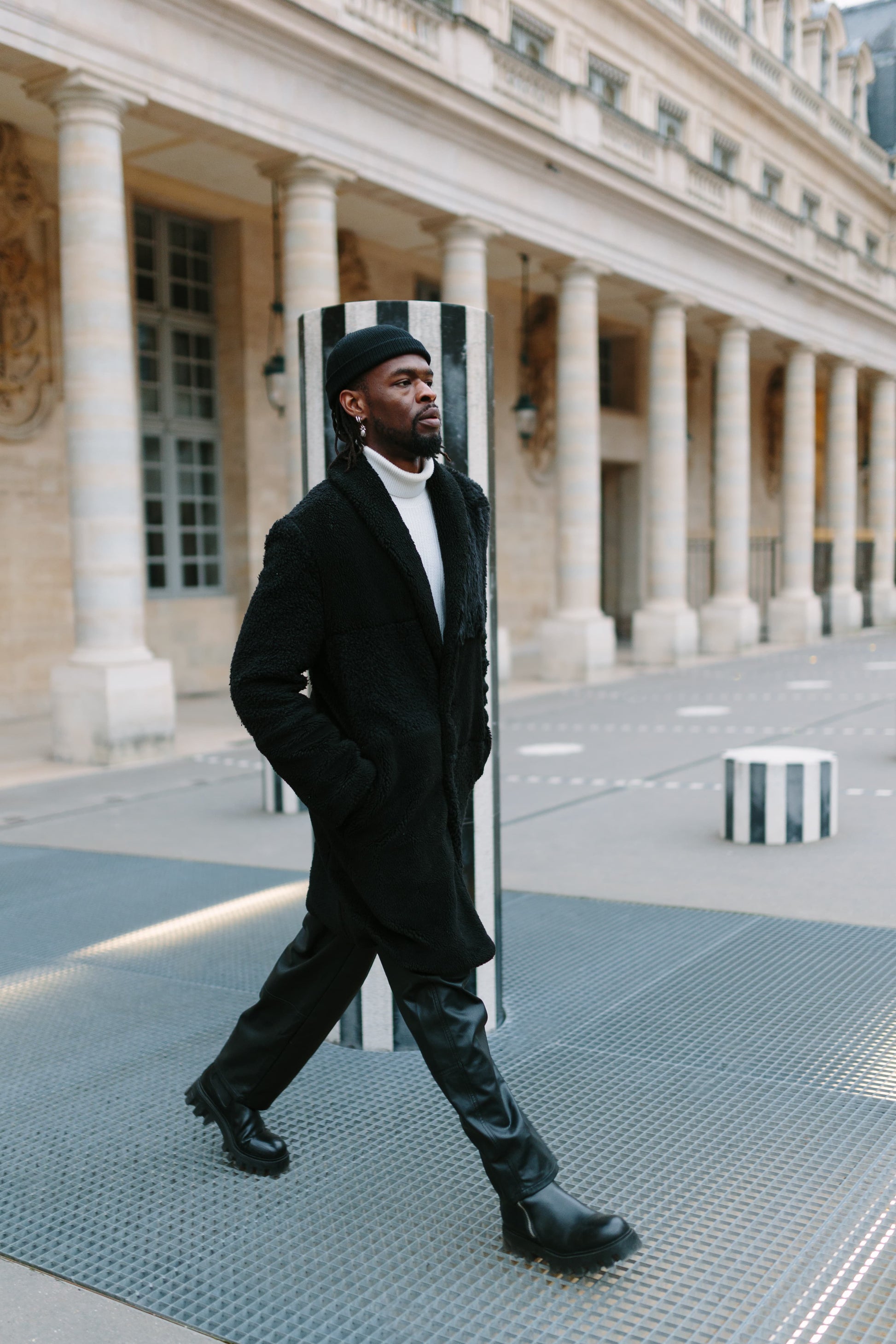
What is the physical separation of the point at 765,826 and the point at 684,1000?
271 cm

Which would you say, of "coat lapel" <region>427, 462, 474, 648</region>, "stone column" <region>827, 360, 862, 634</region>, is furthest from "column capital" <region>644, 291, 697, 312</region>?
"coat lapel" <region>427, 462, 474, 648</region>

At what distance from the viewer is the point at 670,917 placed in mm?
5520

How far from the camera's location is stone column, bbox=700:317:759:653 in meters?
22.1

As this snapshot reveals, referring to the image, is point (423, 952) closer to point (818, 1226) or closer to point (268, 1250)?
point (268, 1250)

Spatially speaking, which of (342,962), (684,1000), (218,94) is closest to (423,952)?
(342,962)

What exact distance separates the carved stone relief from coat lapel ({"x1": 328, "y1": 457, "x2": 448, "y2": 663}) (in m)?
12.0

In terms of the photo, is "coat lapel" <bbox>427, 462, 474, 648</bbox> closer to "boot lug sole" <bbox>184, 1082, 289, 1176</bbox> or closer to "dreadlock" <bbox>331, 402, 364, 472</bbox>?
"dreadlock" <bbox>331, 402, 364, 472</bbox>

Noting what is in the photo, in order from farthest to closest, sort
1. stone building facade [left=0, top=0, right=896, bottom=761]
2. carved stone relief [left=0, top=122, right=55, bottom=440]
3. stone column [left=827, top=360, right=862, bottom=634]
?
stone column [left=827, top=360, right=862, bottom=634] → carved stone relief [left=0, top=122, right=55, bottom=440] → stone building facade [left=0, top=0, right=896, bottom=761]

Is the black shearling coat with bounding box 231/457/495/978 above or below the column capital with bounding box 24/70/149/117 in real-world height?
below

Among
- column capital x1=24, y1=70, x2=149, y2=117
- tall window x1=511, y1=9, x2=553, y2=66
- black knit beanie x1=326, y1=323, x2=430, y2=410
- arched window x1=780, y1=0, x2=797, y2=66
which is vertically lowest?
black knit beanie x1=326, y1=323, x2=430, y2=410

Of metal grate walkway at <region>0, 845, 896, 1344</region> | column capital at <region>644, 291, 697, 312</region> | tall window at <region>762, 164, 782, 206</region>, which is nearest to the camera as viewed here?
metal grate walkway at <region>0, 845, 896, 1344</region>

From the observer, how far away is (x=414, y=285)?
20.0 meters

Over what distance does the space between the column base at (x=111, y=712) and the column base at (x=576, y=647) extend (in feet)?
25.0

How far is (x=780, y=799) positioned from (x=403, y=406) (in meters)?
4.70
